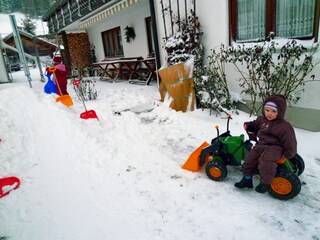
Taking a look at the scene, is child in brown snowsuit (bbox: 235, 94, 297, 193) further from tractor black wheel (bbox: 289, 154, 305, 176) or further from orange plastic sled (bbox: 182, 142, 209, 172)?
orange plastic sled (bbox: 182, 142, 209, 172)

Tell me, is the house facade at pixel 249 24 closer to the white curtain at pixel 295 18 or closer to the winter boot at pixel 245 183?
the white curtain at pixel 295 18

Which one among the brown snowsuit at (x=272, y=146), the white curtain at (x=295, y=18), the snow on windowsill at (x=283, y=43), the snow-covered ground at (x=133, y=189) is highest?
the white curtain at (x=295, y=18)

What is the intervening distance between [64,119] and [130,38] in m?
6.55

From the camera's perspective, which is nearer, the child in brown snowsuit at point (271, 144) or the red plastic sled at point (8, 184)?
the child in brown snowsuit at point (271, 144)

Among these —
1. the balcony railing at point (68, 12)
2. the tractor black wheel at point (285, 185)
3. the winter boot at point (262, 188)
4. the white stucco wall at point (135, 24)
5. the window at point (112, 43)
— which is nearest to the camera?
the tractor black wheel at point (285, 185)

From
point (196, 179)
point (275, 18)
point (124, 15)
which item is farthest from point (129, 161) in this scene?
point (124, 15)

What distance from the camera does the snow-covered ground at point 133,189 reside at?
1979 millimetres

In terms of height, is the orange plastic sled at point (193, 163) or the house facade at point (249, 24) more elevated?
the house facade at point (249, 24)

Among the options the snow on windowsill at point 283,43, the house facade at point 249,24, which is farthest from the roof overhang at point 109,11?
the snow on windowsill at point 283,43

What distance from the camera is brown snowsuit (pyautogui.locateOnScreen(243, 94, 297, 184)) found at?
211 centimetres

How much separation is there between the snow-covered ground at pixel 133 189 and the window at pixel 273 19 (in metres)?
1.44

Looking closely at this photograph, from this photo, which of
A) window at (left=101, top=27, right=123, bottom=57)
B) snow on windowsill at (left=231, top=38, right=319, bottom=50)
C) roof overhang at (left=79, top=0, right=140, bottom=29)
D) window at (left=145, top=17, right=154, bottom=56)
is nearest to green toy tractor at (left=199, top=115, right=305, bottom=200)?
snow on windowsill at (left=231, top=38, right=319, bottom=50)

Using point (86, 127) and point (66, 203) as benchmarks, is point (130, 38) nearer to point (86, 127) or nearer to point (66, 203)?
point (86, 127)

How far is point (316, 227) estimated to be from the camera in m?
1.88
